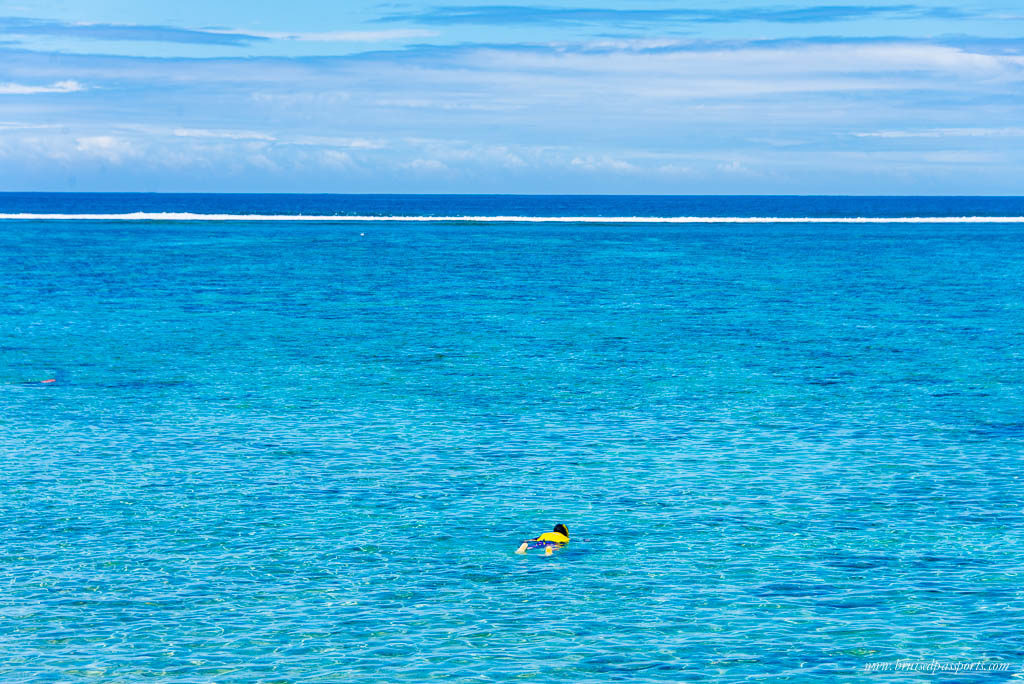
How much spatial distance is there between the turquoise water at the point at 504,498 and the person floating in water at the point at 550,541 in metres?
0.50

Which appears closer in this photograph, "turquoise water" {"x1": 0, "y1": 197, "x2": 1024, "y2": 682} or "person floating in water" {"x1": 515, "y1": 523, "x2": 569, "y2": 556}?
"turquoise water" {"x1": 0, "y1": 197, "x2": 1024, "y2": 682}

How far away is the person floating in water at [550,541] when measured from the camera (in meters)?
24.8

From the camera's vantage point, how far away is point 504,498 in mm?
28828

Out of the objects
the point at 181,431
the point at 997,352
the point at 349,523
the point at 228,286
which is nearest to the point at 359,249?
the point at 228,286

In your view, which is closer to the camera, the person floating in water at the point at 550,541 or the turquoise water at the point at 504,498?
the turquoise water at the point at 504,498

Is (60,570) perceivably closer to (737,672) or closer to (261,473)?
(261,473)

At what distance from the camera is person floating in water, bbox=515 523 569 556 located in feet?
81.2

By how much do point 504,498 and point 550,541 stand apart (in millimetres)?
3713

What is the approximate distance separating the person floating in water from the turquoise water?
1.64 feet

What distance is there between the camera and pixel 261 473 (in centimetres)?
3092

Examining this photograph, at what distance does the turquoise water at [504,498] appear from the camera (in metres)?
19.9

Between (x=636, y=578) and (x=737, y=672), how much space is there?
15.0 feet

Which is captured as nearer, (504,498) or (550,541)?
(550,541)

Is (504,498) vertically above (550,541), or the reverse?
(504,498)
